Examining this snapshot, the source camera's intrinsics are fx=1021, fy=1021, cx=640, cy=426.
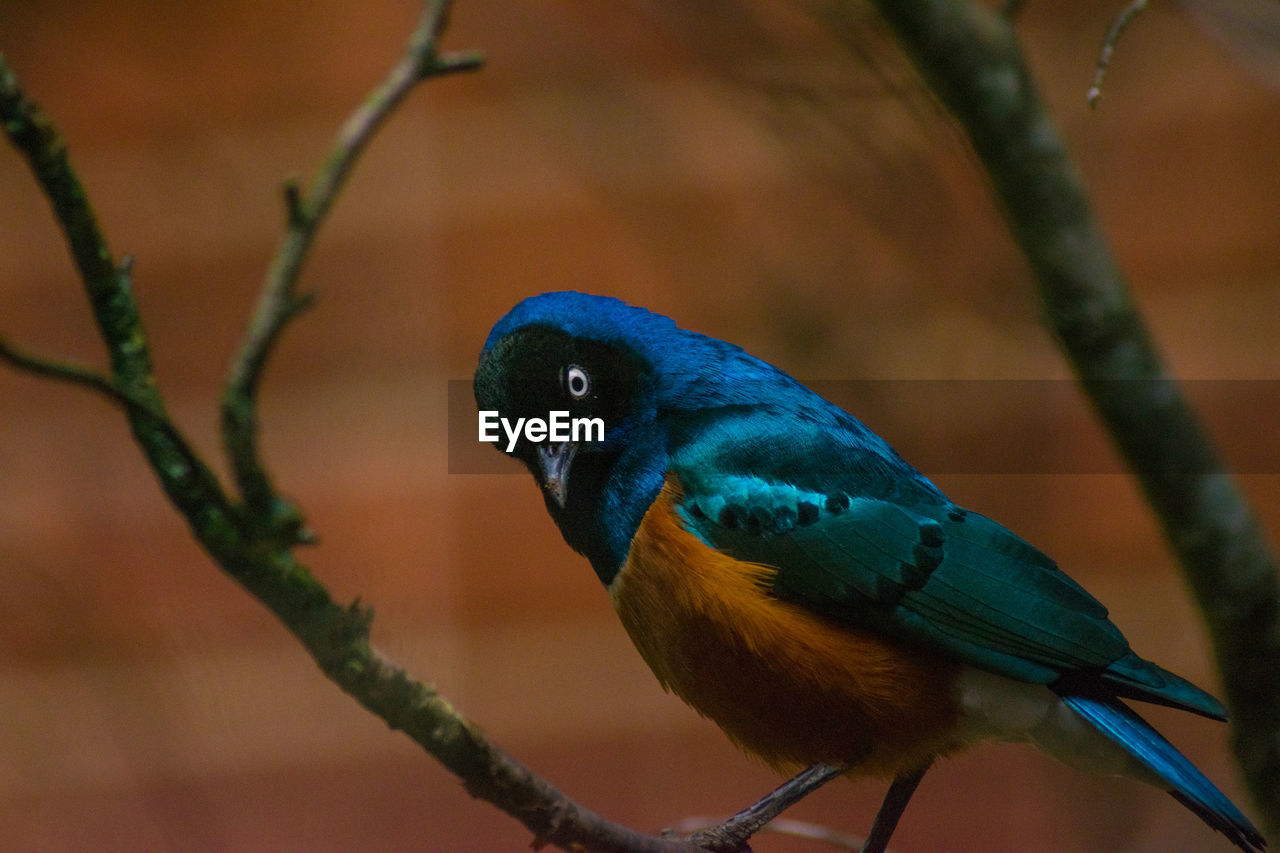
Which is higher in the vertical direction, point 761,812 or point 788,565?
point 788,565

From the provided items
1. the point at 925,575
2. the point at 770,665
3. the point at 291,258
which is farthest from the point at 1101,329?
the point at 291,258

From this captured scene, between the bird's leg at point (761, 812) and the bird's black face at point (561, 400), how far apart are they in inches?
8.2

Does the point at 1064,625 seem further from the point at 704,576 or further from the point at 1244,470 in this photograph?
the point at 1244,470

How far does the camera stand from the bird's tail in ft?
1.52

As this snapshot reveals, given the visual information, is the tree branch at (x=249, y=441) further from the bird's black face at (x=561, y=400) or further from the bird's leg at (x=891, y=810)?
the bird's leg at (x=891, y=810)

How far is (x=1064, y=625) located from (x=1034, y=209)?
0.69 feet

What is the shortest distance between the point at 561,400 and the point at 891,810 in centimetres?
31

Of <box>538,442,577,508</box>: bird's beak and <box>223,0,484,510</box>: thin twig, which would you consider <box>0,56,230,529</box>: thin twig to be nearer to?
<box>223,0,484,510</box>: thin twig

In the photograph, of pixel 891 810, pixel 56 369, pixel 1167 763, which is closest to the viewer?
pixel 56 369

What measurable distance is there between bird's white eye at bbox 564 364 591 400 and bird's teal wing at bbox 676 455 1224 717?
0.29 ft

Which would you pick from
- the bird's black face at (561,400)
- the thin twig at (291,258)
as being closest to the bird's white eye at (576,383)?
the bird's black face at (561,400)

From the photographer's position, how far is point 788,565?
0.61 m

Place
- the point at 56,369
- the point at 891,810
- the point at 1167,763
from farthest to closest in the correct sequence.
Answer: the point at 891,810
the point at 1167,763
the point at 56,369

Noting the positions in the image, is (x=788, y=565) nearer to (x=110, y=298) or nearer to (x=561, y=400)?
(x=561, y=400)
